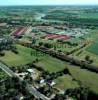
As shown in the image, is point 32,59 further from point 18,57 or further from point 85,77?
point 85,77

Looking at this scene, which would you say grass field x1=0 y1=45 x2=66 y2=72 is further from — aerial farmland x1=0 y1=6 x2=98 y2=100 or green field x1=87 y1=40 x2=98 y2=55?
green field x1=87 y1=40 x2=98 y2=55

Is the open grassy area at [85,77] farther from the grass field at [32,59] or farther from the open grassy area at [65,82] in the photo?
the grass field at [32,59]

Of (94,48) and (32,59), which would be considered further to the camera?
(94,48)

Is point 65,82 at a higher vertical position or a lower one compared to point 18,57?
higher

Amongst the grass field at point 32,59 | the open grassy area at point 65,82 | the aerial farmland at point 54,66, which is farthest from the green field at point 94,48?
the open grassy area at point 65,82

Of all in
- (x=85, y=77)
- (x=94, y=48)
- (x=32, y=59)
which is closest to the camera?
(x=85, y=77)

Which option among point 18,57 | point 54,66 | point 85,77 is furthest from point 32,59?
point 85,77

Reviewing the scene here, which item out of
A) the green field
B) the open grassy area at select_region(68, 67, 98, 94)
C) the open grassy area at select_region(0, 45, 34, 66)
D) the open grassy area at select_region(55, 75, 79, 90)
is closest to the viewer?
the open grassy area at select_region(55, 75, 79, 90)


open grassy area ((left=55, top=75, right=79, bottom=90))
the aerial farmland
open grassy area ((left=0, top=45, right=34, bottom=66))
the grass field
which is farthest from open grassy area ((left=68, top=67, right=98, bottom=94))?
open grassy area ((left=0, top=45, right=34, bottom=66))
